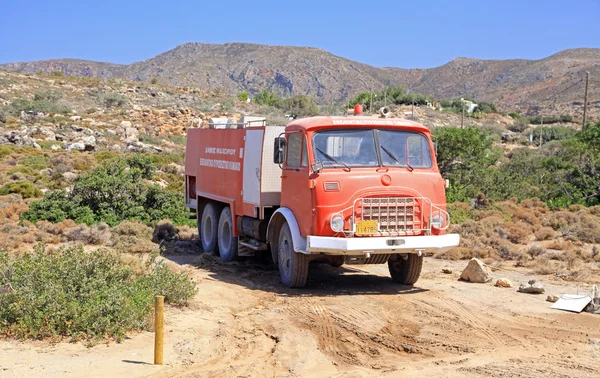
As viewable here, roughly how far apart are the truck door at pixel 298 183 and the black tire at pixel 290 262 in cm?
45

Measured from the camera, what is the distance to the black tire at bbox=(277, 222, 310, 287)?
11.7 meters

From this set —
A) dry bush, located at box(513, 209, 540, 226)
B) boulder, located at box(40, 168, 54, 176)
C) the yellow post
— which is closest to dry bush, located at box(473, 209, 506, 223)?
dry bush, located at box(513, 209, 540, 226)

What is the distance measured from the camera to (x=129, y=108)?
6053 cm

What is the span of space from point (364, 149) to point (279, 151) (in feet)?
4.79

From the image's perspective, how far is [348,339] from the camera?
8812mm

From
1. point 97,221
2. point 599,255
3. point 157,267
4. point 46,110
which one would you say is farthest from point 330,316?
point 46,110

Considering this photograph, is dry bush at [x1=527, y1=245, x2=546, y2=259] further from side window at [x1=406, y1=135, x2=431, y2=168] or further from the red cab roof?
the red cab roof

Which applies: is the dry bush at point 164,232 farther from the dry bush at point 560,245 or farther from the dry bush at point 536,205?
the dry bush at point 536,205

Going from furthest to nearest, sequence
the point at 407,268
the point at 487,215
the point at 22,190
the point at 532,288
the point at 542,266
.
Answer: the point at 22,190, the point at 487,215, the point at 542,266, the point at 407,268, the point at 532,288

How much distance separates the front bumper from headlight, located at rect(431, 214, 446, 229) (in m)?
0.29

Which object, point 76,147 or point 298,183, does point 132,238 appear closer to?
point 298,183

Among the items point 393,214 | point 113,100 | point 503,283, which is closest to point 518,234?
point 503,283

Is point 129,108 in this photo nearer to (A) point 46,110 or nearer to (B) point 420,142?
(A) point 46,110

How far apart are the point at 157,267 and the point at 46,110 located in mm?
47847
